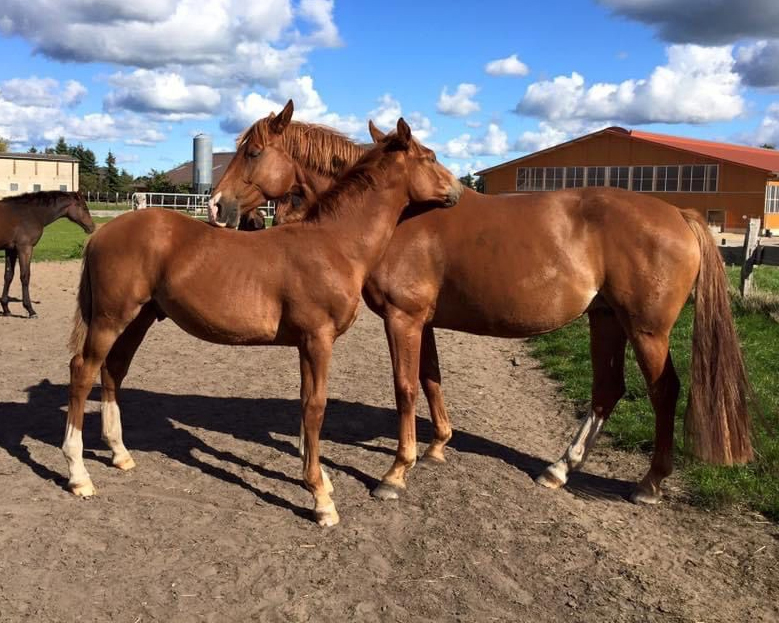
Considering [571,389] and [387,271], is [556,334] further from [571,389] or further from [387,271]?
[387,271]

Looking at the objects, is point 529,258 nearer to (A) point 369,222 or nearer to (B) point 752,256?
(A) point 369,222

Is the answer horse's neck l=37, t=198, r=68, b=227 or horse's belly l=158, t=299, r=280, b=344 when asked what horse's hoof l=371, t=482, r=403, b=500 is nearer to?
horse's belly l=158, t=299, r=280, b=344

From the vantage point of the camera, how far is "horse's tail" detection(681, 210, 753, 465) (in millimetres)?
4262

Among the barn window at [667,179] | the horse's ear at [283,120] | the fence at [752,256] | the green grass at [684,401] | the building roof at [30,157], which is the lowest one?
the green grass at [684,401]

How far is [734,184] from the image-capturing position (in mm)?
34156

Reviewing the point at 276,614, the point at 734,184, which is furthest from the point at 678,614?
the point at 734,184

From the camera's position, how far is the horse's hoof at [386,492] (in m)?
4.27

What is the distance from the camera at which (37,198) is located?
11258 mm

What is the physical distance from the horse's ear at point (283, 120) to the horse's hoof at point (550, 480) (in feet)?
9.44

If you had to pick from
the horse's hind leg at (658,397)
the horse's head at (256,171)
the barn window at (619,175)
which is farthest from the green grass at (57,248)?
the barn window at (619,175)

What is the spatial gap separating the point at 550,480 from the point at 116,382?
2973 mm

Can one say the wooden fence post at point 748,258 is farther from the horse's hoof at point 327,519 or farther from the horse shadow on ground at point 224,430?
the horse's hoof at point 327,519

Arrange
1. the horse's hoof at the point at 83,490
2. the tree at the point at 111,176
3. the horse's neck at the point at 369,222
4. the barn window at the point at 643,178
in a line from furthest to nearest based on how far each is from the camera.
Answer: the tree at the point at 111,176 < the barn window at the point at 643,178 < the horse's hoof at the point at 83,490 < the horse's neck at the point at 369,222

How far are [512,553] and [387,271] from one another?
5.93 feet
